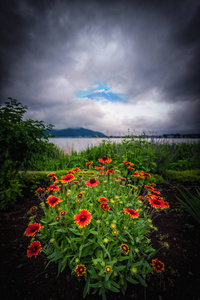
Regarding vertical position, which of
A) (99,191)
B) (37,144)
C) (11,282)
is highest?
(37,144)

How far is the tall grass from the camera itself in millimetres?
4430

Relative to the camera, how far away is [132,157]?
4578 millimetres

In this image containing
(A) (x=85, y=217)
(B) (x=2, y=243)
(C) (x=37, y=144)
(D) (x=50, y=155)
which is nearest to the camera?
(A) (x=85, y=217)

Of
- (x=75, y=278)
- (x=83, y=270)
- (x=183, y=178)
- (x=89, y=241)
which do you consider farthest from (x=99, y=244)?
(x=183, y=178)

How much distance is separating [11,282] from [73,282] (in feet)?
2.36

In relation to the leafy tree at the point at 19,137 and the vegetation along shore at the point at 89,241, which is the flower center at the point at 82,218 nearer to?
the vegetation along shore at the point at 89,241

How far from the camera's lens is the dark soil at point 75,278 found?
54.6 inches

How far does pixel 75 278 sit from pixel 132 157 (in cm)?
357

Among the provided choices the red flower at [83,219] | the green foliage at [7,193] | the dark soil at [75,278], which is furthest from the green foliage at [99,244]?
the green foliage at [7,193]

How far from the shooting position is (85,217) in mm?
1272

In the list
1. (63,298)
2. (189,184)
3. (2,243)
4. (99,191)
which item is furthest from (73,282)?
(189,184)

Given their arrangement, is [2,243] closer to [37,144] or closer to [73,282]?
[73,282]

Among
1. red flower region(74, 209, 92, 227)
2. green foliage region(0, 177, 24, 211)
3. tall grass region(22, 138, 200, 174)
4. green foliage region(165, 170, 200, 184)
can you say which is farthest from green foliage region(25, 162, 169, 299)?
green foliage region(165, 170, 200, 184)

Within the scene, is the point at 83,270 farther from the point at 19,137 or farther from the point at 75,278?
the point at 19,137
